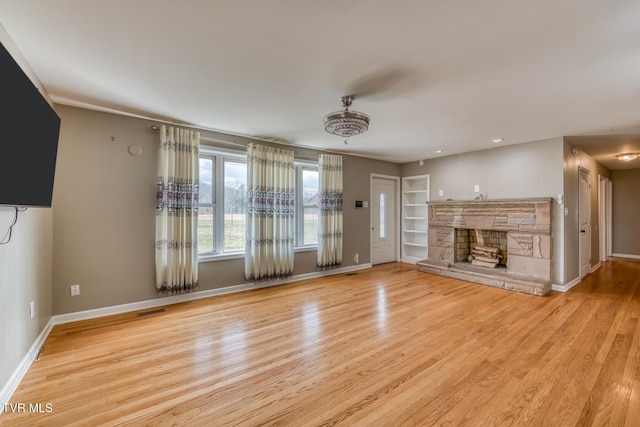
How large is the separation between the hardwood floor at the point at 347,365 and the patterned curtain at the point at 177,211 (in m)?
0.42

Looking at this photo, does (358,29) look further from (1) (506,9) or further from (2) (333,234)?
(2) (333,234)

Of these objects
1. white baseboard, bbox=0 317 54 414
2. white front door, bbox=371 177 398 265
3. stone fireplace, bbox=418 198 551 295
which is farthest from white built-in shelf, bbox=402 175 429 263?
white baseboard, bbox=0 317 54 414

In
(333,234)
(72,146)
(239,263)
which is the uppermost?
(72,146)

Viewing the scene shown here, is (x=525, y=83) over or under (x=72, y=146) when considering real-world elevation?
over

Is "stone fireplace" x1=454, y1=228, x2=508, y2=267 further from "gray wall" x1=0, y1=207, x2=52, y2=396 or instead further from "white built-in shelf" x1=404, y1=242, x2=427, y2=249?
"gray wall" x1=0, y1=207, x2=52, y2=396

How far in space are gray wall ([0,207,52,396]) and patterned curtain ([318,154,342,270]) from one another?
12.1 feet

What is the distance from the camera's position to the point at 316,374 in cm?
215

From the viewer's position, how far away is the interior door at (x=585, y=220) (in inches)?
197

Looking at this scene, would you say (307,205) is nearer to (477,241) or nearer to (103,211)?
(103,211)

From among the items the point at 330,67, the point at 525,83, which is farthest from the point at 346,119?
the point at 525,83

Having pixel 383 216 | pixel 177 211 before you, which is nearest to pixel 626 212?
pixel 383 216

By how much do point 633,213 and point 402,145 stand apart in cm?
697

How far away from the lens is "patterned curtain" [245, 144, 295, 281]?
435 centimetres

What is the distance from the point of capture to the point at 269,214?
177 inches
